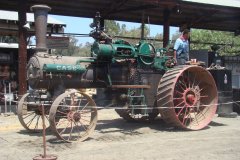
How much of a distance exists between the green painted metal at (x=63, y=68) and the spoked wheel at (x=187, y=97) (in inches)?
70.3

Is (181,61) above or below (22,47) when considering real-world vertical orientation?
below

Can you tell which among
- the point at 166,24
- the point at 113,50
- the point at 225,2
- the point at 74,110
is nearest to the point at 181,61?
the point at 113,50

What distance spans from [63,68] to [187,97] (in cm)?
283

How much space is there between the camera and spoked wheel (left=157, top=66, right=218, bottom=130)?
29.6ft

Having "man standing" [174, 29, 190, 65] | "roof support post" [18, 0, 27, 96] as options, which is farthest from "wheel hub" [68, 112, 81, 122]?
"roof support post" [18, 0, 27, 96]

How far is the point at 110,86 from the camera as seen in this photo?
8.94 m

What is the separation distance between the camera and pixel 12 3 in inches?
534

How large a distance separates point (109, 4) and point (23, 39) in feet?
10.4

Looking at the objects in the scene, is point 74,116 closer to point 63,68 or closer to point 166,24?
point 63,68

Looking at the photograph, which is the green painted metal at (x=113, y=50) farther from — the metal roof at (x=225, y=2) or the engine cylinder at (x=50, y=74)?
the metal roof at (x=225, y=2)

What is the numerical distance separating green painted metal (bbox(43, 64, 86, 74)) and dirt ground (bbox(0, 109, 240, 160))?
127cm

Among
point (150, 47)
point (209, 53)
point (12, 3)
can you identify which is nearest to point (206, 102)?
point (150, 47)

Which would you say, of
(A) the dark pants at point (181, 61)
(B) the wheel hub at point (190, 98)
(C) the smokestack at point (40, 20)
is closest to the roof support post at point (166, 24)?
(A) the dark pants at point (181, 61)

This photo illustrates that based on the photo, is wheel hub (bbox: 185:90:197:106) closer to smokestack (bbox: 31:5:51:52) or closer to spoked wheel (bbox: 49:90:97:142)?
spoked wheel (bbox: 49:90:97:142)
